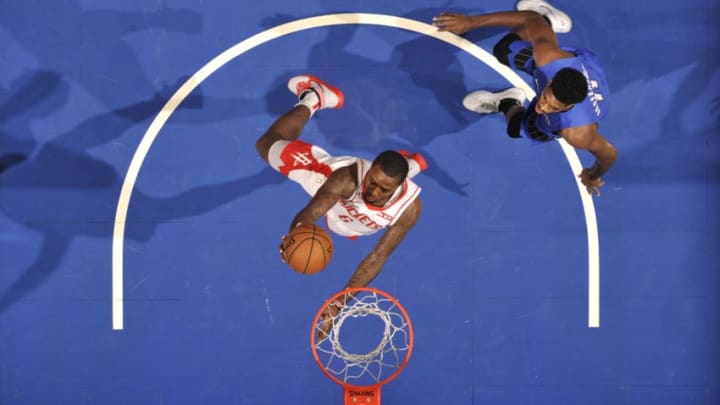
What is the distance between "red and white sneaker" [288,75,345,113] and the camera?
629cm

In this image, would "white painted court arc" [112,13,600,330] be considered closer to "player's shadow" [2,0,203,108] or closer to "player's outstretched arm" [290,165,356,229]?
"player's shadow" [2,0,203,108]

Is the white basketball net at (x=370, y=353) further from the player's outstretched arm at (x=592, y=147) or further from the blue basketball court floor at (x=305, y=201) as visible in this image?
the player's outstretched arm at (x=592, y=147)

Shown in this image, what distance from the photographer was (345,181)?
17.3ft

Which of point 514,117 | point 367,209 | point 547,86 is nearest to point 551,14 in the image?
point 514,117

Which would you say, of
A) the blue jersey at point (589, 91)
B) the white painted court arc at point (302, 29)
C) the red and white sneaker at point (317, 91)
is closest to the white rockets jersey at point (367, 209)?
the red and white sneaker at point (317, 91)

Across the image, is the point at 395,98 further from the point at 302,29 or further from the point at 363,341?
the point at 363,341

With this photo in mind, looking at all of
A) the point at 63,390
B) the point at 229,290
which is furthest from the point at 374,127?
the point at 63,390

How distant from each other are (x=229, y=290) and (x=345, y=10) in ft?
9.73

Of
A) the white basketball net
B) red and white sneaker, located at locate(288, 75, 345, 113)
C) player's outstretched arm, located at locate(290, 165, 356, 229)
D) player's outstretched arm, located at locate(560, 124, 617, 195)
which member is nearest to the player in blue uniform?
player's outstretched arm, located at locate(560, 124, 617, 195)

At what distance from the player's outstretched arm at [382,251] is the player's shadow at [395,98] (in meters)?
0.88

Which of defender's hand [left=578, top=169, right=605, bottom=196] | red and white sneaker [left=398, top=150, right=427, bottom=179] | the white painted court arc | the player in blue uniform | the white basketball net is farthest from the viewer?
the white painted court arc

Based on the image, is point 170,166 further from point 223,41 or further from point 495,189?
point 495,189

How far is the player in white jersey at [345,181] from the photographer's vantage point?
512 cm

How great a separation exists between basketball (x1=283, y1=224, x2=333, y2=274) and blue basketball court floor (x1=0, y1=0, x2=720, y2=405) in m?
1.71
